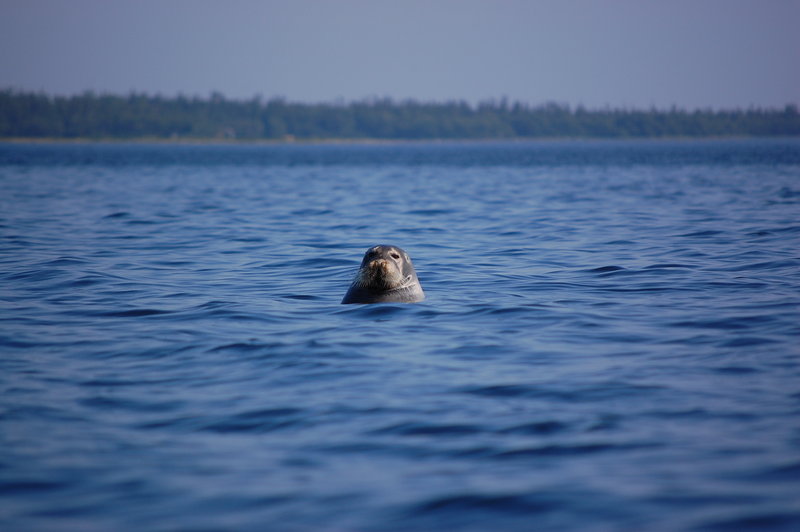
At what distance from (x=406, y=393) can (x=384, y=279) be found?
4.26m

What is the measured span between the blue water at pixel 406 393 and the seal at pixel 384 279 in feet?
1.07

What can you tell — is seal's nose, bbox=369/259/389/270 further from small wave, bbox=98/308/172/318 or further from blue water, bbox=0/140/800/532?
small wave, bbox=98/308/172/318

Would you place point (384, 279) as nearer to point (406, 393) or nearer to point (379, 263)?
point (379, 263)

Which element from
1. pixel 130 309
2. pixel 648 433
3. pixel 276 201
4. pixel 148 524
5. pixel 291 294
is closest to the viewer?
pixel 148 524

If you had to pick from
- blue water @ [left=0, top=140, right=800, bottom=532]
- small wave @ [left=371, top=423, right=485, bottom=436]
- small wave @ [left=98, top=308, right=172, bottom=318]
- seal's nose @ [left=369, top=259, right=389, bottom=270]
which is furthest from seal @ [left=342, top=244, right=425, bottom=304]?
small wave @ [left=371, top=423, right=485, bottom=436]

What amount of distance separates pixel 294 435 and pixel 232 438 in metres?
0.48

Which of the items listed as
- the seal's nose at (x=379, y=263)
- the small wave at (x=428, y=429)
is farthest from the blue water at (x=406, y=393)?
the seal's nose at (x=379, y=263)

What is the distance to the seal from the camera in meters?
11.5

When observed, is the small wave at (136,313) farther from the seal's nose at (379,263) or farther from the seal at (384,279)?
the seal's nose at (379,263)

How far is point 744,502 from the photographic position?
16.7 ft

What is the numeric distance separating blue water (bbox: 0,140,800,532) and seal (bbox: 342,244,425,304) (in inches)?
12.9

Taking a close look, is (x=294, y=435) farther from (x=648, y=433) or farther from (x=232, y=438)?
(x=648, y=433)

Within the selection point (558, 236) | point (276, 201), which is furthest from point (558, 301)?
point (276, 201)

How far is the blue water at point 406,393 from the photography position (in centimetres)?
520
